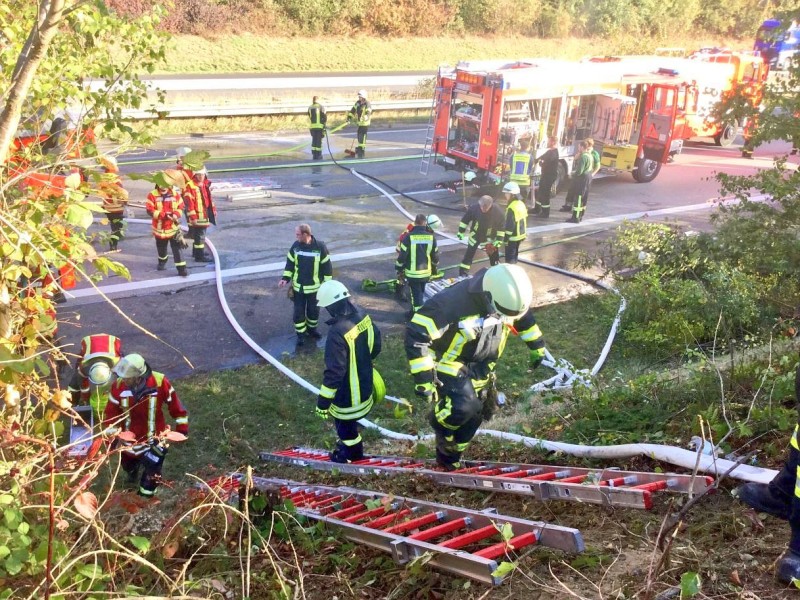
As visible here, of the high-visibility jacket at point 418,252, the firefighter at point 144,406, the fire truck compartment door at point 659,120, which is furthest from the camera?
the fire truck compartment door at point 659,120

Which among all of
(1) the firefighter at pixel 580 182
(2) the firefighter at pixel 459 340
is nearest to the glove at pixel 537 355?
(2) the firefighter at pixel 459 340

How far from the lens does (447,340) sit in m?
5.02

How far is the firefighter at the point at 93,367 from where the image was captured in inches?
229

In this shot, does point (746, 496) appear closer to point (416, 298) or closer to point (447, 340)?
point (447, 340)

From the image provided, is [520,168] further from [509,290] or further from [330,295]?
[509,290]

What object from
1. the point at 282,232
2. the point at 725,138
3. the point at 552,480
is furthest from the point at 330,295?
the point at 725,138

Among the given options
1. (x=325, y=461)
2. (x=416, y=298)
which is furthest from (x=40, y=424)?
(x=416, y=298)

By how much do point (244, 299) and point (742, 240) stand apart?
6.67m

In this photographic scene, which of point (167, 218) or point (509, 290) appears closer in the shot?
point (509, 290)

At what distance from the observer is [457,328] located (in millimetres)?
4953

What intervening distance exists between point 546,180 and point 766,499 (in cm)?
1097

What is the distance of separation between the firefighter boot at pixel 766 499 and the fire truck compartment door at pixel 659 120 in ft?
46.3

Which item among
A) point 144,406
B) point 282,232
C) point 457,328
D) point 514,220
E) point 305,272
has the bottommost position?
point 282,232

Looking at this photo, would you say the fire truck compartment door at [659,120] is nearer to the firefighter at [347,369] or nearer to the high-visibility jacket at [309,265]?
the high-visibility jacket at [309,265]
